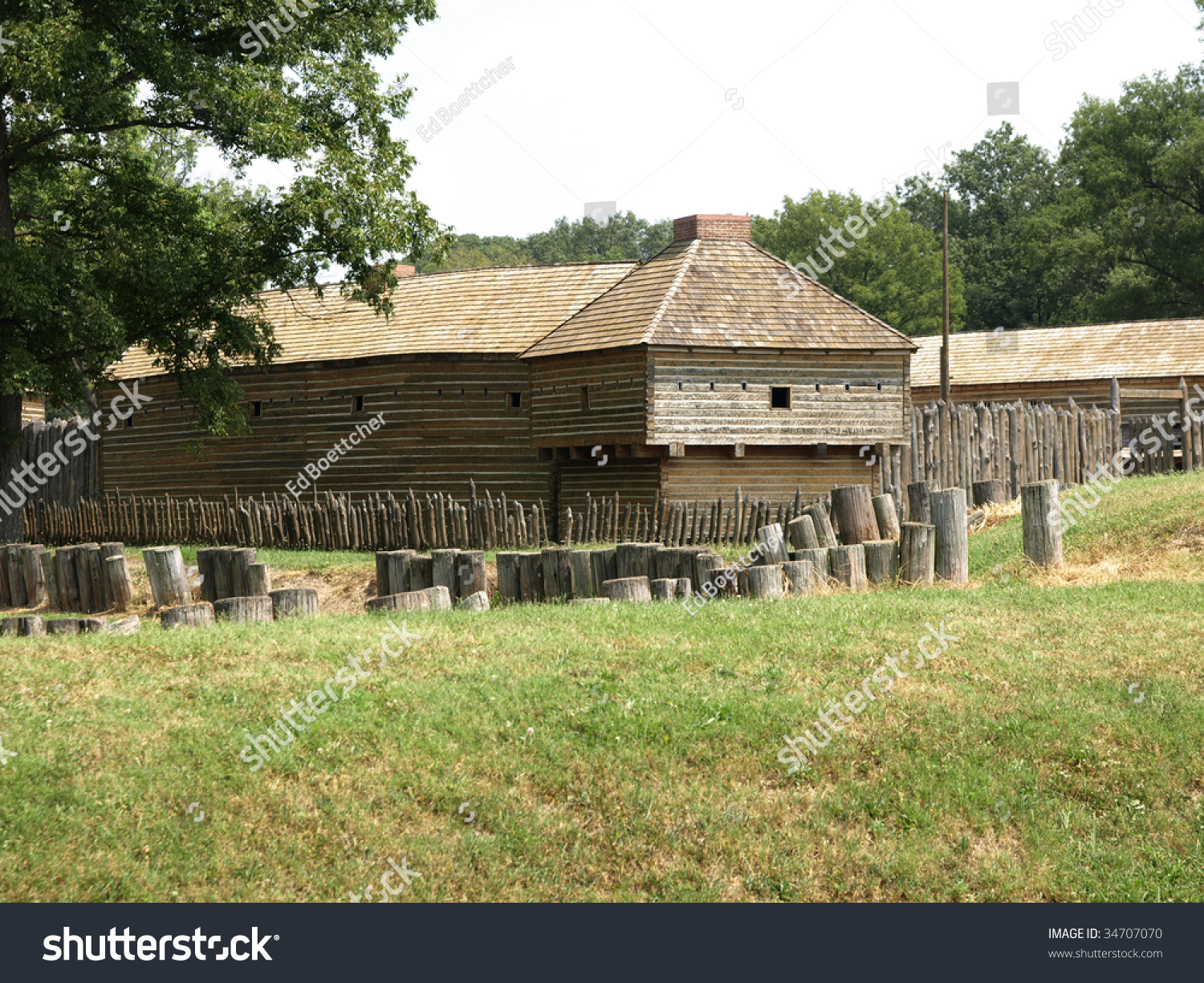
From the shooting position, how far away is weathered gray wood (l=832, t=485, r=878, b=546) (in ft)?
43.6

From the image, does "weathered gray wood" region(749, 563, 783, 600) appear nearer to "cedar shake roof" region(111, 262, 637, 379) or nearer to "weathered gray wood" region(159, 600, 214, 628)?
"weathered gray wood" region(159, 600, 214, 628)

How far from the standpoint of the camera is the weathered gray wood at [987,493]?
1736cm

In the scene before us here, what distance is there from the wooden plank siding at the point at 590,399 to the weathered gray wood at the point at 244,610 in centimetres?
1140

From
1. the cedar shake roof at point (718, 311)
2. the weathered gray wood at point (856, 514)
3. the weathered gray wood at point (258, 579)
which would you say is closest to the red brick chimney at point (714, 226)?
the cedar shake roof at point (718, 311)

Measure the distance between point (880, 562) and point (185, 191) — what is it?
1440cm

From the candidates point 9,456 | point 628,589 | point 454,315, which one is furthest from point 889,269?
point 628,589

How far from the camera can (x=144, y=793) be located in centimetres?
698

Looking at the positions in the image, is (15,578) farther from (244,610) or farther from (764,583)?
(764,583)

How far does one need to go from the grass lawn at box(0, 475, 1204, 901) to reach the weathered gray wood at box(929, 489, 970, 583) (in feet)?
7.53

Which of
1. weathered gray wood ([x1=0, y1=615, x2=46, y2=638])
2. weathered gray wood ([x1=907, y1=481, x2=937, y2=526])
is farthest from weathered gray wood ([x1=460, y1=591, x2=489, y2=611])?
weathered gray wood ([x1=907, y1=481, x2=937, y2=526])

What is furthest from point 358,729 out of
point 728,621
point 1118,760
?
point 1118,760

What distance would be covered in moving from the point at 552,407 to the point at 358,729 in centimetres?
1682

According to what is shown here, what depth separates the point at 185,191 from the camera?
66.7 feet

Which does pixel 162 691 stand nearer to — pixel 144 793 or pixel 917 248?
pixel 144 793
